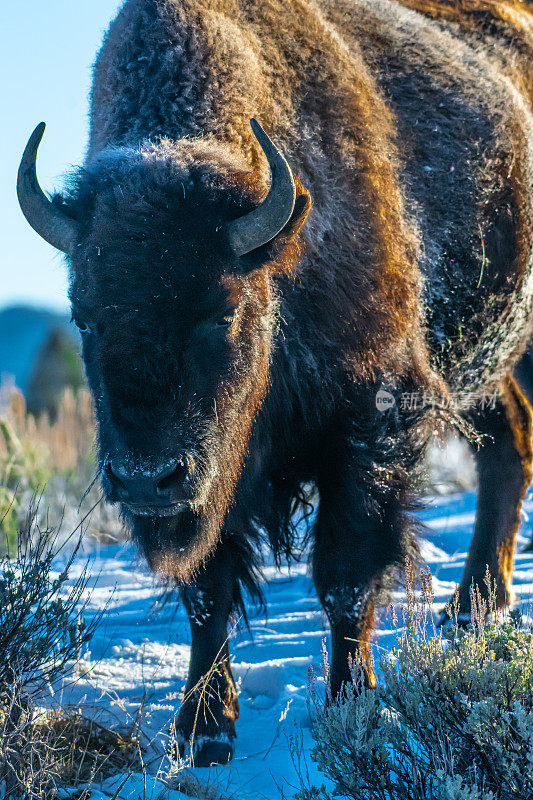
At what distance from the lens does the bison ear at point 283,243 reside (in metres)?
3.07

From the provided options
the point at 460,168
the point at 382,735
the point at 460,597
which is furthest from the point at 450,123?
the point at 382,735

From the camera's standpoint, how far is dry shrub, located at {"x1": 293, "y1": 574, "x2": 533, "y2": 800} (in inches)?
80.7

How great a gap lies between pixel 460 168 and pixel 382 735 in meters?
2.89

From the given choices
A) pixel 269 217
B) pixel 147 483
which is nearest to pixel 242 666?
pixel 147 483

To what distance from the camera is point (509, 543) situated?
477 centimetres

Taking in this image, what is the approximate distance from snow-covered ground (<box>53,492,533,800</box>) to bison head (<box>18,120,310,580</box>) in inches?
22.6

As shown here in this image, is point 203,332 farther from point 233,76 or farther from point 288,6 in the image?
point 288,6

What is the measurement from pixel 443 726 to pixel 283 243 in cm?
170

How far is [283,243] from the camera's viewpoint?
3.15 metres

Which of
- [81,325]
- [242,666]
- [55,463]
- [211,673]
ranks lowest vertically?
[55,463]

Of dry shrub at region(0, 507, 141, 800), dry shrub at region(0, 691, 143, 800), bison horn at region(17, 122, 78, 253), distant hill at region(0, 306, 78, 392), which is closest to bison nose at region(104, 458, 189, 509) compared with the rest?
dry shrub at region(0, 507, 141, 800)

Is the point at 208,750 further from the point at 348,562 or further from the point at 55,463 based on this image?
the point at 55,463

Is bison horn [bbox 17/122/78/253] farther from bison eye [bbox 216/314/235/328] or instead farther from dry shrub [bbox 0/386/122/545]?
dry shrub [bbox 0/386/122/545]

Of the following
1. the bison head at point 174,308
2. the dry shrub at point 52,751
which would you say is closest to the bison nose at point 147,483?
the bison head at point 174,308
